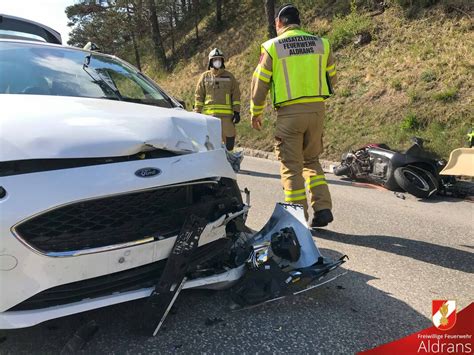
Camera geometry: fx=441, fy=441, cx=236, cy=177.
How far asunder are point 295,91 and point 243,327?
228cm

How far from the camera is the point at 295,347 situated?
241cm

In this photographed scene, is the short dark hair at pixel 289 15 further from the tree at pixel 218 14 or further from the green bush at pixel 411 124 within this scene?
the tree at pixel 218 14

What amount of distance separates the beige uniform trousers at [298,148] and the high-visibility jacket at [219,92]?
2941mm

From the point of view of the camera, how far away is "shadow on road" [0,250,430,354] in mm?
2389

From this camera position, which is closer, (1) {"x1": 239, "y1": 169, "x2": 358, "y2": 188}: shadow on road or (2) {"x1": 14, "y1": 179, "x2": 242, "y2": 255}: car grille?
(2) {"x1": 14, "y1": 179, "x2": 242, "y2": 255}: car grille

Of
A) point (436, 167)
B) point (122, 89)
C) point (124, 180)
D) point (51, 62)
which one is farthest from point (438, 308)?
point (436, 167)

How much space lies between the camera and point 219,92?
6.98 m

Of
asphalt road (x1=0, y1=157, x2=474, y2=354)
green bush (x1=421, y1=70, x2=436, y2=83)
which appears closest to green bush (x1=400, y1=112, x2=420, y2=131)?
green bush (x1=421, y1=70, x2=436, y2=83)

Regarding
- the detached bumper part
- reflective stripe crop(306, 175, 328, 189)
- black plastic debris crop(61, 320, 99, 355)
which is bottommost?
black plastic debris crop(61, 320, 99, 355)

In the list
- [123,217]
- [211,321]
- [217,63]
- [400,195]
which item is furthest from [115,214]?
[217,63]

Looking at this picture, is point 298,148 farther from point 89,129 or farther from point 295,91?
point 89,129

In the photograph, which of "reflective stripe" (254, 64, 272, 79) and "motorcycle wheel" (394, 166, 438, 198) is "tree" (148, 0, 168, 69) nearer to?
"motorcycle wheel" (394, 166, 438, 198)

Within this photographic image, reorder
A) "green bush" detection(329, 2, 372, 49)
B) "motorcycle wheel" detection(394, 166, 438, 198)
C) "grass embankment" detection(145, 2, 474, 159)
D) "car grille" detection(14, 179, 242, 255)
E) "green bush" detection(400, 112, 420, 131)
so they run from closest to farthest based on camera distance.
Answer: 1. "car grille" detection(14, 179, 242, 255)
2. "motorcycle wheel" detection(394, 166, 438, 198)
3. "grass embankment" detection(145, 2, 474, 159)
4. "green bush" detection(400, 112, 420, 131)
5. "green bush" detection(329, 2, 372, 49)

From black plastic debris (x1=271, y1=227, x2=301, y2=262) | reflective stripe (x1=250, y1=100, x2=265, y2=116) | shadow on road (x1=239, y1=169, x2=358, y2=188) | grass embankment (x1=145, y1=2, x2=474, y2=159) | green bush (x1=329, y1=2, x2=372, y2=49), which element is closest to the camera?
black plastic debris (x1=271, y1=227, x2=301, y2=262)
